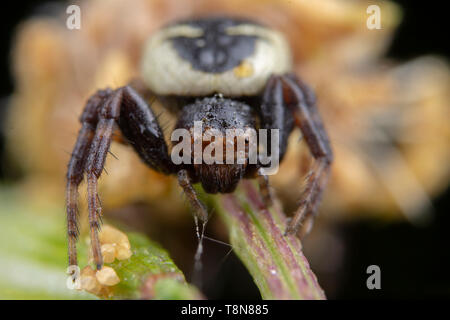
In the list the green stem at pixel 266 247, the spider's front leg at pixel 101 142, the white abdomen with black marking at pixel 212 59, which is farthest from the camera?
the white abdomen with black marking at pixel 212 59

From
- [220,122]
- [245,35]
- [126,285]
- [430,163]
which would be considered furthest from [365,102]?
[126,285]

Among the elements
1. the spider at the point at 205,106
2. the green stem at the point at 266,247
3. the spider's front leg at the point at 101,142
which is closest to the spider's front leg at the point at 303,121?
the spider at the point at 205,106

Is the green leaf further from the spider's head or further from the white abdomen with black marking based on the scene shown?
the white abdomen with black marking

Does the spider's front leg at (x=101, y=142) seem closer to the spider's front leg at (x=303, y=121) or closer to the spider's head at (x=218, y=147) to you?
the spider's head at (x=218, y=147)

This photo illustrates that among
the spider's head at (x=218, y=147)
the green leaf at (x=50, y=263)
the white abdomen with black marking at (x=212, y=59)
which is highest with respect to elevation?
the white abdomen with black marking at (x=212, y=59)

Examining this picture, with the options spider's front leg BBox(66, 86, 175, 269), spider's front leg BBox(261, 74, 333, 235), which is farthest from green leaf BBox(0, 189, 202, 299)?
spider's front leg BBox(261, 74, 333, 235)

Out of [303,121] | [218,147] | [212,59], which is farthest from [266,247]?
[212,59]

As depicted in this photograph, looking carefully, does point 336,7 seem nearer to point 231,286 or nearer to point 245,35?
point 245,35
